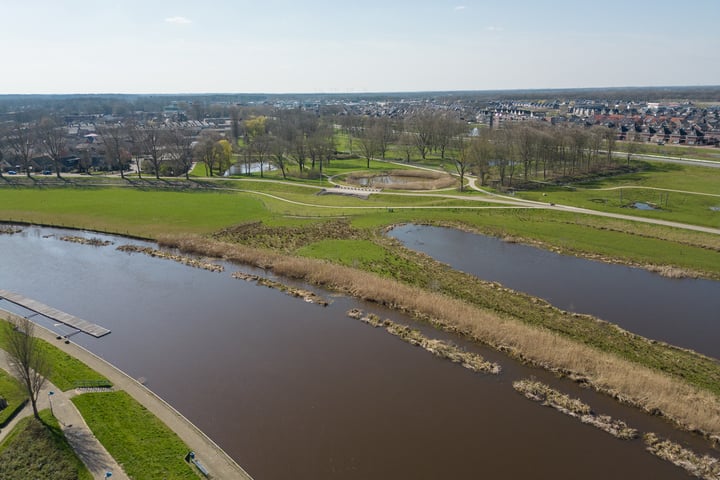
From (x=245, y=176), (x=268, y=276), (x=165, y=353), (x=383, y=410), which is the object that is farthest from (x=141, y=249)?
(x=245, y=176)

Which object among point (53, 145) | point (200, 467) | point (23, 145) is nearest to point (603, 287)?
point (200, 467)

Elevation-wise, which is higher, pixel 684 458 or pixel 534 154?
pixel 534 154

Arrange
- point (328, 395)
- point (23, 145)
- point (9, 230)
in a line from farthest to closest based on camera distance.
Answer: point (23, 145), point (9, 230), point (328, 395)

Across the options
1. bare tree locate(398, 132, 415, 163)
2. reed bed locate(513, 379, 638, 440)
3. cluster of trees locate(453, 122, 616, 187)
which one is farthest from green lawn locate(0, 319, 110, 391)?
bare tree locate(398, 132, 415, 163)

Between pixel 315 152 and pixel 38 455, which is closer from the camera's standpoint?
pixel 38 455

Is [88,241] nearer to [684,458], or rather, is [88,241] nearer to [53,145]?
[53,145]

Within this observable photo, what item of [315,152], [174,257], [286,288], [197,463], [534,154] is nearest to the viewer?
[197,463]
